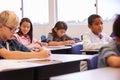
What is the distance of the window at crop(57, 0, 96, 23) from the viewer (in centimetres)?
647

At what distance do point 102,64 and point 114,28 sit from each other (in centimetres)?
23

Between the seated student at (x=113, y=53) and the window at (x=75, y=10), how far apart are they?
495 centimetres

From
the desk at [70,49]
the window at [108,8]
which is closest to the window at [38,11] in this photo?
the window at [108,8]

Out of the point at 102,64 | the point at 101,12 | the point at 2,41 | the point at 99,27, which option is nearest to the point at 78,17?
the point at 101,12

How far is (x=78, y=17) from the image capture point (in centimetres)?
666

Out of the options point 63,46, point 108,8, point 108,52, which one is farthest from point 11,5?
point 108,52

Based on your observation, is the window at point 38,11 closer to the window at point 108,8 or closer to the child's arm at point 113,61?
the window at point 108,8

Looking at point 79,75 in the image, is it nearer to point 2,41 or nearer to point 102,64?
point 102,64

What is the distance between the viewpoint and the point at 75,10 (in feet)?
21.9

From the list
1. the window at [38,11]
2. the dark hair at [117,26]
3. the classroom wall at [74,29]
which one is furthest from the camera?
the window at [38,11]

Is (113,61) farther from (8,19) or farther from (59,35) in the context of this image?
(59,35)

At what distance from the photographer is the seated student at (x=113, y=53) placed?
1335mm

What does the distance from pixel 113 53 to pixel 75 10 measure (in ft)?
17.5

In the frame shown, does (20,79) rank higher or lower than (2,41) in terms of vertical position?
lower
